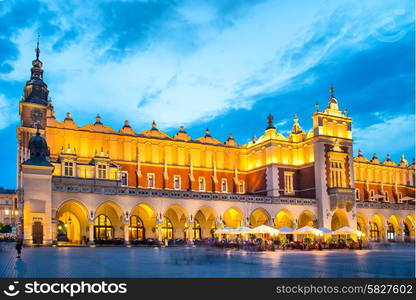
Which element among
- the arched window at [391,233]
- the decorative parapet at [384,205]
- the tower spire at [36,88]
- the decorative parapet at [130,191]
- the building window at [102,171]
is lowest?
the arched window at [391,233]

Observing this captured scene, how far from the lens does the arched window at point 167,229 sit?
64.8m

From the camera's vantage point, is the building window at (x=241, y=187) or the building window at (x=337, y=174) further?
the building window at (x=241, y=187)

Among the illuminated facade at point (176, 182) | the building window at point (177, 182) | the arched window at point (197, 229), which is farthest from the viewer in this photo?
the building window at point (177, 182)

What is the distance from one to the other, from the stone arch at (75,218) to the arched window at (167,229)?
36.7ft

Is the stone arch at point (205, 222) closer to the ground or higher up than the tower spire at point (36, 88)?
closer to the ground

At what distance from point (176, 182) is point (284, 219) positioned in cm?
1571

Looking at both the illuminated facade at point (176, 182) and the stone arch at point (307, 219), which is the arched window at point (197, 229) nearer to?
the illuminated facade at point (176, 182)

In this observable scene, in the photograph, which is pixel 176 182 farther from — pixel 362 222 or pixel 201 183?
pixel 362 222

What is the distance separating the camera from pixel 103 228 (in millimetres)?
60250

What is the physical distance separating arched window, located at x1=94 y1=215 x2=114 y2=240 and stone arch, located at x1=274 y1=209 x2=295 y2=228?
829 inches

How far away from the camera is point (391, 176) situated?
90.8m

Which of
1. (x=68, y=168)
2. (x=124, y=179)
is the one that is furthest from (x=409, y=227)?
(x=68, y=168)

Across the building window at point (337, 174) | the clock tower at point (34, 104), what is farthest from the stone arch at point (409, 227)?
the clock tower at point (34, 104)

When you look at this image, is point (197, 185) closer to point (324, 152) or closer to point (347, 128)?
point (324, 152)
